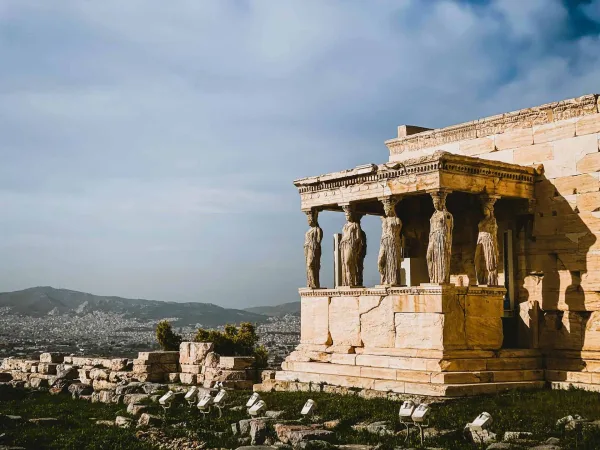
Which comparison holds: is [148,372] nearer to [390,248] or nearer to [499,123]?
[390,248]

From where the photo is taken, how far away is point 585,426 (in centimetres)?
1170

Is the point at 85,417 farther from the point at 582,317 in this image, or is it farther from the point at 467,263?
the point at 582,317

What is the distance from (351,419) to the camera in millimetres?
13133

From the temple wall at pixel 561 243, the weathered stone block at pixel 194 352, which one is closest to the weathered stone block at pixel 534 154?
the temple wall at pixel 561 243

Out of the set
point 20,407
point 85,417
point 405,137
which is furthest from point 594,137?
point 20,407

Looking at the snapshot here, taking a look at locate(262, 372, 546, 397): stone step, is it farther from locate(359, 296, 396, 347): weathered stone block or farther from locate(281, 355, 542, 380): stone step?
locate(359, 296, 396, 347): weathered stone block

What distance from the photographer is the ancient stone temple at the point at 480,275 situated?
15.9m

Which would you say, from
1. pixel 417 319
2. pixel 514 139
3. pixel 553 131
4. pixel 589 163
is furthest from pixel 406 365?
pixel 553 131

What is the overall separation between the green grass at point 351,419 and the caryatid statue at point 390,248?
2.61 m

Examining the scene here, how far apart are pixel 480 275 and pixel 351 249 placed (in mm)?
2704

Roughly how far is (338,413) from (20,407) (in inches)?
304

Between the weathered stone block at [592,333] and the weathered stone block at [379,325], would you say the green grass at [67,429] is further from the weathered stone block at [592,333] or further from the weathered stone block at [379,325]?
the weathered stone block at [592,333]

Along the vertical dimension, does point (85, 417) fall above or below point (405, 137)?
below

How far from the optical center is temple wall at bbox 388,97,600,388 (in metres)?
16.4
